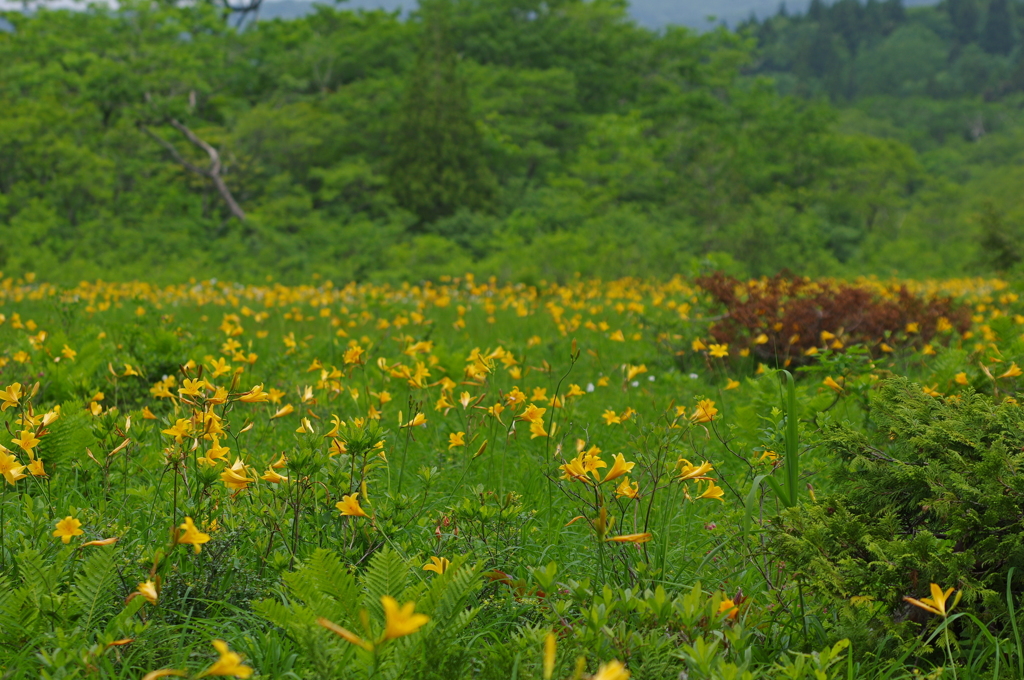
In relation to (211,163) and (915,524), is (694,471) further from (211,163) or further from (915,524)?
(211,163)

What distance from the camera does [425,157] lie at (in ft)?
58.6

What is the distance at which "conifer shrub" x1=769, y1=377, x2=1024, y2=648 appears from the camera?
5.32ft

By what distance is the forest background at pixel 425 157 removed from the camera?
15977 mm

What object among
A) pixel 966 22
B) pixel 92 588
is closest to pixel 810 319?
pixel 92 588

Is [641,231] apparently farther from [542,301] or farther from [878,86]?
[878,86]

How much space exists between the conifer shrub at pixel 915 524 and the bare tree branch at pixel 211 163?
18673mm

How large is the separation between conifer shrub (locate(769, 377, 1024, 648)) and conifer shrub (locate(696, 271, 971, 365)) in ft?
10.0

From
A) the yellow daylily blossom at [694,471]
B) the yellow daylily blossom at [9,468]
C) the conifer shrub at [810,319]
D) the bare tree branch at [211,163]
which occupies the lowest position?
the conifer shrub at [810,319]

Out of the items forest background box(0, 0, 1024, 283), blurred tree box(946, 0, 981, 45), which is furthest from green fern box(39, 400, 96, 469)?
blurred tree box(946, 0, 981, 45)

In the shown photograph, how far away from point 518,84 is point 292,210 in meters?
7.96

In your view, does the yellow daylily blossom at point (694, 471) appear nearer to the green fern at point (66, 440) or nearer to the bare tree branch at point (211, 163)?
the green fern at point (66, 440)

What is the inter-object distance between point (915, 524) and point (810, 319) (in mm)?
3553

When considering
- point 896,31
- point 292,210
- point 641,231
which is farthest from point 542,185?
point 896,31

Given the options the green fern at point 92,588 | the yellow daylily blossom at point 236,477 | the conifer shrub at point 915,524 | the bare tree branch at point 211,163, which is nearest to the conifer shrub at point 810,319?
the conifer shrub at point 915,524
